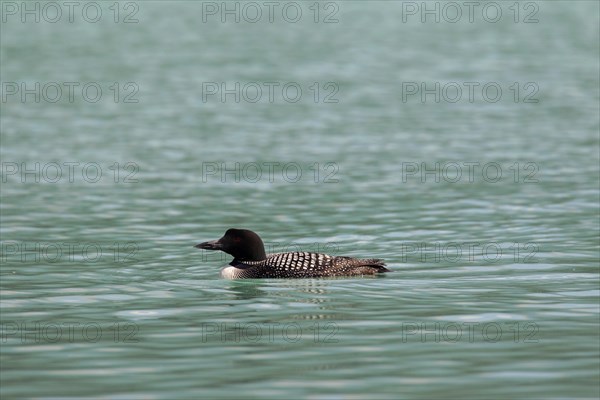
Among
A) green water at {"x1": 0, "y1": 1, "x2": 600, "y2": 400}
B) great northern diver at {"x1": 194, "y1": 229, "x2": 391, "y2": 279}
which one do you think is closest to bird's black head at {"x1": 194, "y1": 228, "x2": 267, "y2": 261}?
great northern diver at {"x1": 194, "y1": 229, "x2": 391, "y2": 279}

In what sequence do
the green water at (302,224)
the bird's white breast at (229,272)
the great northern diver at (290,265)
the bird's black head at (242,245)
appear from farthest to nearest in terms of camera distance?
1. the bird's black head at (242,245)
2. the bird's white breast at (229,272)
3. the great northern diver at (290,265)
4. the green water at (302,224)

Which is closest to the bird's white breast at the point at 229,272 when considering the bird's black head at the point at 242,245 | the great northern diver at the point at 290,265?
the great northern diver at the point at 290,265

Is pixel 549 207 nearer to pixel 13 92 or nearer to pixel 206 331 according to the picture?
pixel 206 331

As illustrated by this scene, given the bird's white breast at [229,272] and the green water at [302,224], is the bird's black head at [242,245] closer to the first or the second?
the bird's white breast at [229,272]

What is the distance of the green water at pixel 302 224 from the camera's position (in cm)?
1291

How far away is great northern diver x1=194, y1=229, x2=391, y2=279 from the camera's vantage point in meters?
17.6

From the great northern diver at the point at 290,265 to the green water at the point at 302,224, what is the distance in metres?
0.17

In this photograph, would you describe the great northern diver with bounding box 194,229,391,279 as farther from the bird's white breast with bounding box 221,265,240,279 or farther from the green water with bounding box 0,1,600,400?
the green water with bounding box 0,1,600,400

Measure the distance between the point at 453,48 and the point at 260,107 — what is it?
27.2 meters

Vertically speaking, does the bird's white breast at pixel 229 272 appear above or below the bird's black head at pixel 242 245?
below

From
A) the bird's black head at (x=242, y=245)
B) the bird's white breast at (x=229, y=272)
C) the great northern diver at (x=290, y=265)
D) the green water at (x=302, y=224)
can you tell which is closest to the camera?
the green water at (x=302, y=224)

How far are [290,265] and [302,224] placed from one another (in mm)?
5580

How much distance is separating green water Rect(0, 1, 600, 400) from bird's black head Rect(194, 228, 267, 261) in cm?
47

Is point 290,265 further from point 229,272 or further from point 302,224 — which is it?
point 302,224
